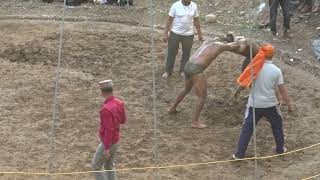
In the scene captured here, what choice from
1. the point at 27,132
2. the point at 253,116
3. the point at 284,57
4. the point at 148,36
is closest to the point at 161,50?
the point at 148,36

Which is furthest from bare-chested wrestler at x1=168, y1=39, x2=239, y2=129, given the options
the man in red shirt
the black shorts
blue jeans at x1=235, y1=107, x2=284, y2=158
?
the man in red shirt

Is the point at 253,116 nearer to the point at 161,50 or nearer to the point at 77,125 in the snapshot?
the point at 77,125

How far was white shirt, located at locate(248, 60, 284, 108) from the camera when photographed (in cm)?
727

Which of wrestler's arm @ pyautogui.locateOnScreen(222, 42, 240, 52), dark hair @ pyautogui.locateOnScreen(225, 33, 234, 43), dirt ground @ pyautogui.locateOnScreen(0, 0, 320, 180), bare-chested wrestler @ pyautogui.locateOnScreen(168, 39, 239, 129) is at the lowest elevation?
dirt ground @ pyautogui.locateOnScreen(0, 0, 320, 180)

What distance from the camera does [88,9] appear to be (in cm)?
1471

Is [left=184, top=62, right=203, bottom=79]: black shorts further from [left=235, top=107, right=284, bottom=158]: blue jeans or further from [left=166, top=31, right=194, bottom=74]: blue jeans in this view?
[left=166, top=31, right=194, bottom=74]: blue jeans

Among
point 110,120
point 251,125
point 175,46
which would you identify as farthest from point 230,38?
point 110,120

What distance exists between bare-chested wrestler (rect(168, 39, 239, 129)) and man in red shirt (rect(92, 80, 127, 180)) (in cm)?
211

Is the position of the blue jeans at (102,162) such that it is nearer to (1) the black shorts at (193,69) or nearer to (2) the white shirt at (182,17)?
(1) the black shorts at (193,69)

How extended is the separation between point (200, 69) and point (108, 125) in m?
2.42

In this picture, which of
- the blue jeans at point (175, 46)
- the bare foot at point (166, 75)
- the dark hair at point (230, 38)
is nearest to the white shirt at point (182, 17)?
the blue jeans at point (175, 46)

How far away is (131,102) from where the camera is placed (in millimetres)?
9453

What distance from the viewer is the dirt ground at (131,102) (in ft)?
24.7

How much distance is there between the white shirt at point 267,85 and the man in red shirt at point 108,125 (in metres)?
1.73
